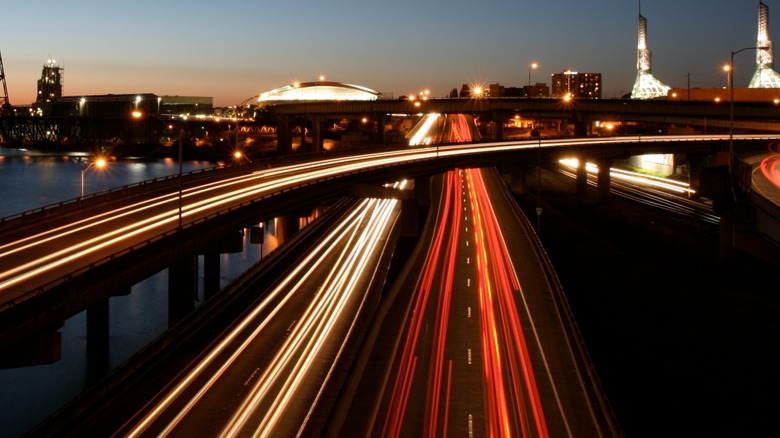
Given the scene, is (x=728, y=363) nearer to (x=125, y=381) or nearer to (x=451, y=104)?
(x=125, y=381)

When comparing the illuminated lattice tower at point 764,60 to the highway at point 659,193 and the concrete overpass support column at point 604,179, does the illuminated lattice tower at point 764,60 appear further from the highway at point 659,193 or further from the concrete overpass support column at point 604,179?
the concrete overpass support column at point 604,179

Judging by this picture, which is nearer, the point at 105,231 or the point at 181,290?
the point at 105,231

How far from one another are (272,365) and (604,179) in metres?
68.4

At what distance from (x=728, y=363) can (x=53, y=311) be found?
86.8 ft

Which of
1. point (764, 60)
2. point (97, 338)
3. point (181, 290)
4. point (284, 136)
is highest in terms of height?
point (764, 60)

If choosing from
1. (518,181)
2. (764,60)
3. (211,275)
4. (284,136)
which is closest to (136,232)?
(211,275)

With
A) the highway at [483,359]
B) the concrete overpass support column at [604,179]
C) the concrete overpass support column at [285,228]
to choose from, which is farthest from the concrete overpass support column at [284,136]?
the highway at [483,359]

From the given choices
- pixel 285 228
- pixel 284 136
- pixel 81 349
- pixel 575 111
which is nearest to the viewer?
pixel 81 349

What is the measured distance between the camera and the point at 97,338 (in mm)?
37219

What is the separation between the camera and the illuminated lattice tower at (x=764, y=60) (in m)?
162

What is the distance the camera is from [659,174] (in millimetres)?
108000

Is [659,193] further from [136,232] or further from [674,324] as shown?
[136,232]

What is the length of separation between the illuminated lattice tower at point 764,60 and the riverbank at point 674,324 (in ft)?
391

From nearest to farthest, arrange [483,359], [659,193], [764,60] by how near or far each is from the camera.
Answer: [483,359]
[659,193]
[764,60]
